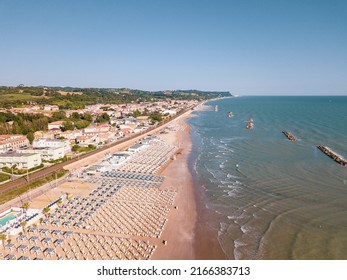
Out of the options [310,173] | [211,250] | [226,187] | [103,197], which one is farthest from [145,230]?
[310,173]

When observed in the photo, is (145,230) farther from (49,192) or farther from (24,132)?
(24,132)

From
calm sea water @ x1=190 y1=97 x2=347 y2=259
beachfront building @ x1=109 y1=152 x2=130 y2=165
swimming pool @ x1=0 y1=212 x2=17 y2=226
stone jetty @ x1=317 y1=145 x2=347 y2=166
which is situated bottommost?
beachfront building @ x1=109 y1=152 x2=130 y2=165

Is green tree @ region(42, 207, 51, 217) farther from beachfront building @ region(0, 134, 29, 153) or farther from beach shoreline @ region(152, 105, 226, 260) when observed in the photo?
Answer: beachfront building @ region(0, 134, 29, 153)

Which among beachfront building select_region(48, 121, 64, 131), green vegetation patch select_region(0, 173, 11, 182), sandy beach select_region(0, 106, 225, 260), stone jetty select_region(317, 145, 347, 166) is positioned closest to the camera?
sandy beach select_region(0, 106, 225, 260)

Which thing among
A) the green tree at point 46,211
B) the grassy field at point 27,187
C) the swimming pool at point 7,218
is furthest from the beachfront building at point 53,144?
the green tree at point 46,211

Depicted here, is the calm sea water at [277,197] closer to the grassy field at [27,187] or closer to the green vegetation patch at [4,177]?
the grassy field at [27,187]

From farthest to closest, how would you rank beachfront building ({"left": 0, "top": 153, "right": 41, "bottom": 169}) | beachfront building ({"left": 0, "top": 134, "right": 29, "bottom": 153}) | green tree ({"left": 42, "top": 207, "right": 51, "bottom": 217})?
1. beachfront building ({"left": 0, "top": 134, "right": 29, "bottom": 153})
2. beachfront building ({"left": 0, "top": 153, "right": 41, "bottom": 169})
3. green tree ({"left": 42, "top": 207, "right": 51, "bottom": 217})

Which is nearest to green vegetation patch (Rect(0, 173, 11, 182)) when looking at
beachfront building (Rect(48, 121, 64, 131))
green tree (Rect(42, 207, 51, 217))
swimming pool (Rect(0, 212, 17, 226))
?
swimming pool (Rect(0, 212, 17, 226))

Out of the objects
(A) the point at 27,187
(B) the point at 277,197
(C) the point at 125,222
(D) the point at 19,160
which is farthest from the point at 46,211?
(B) the point at 277,197
